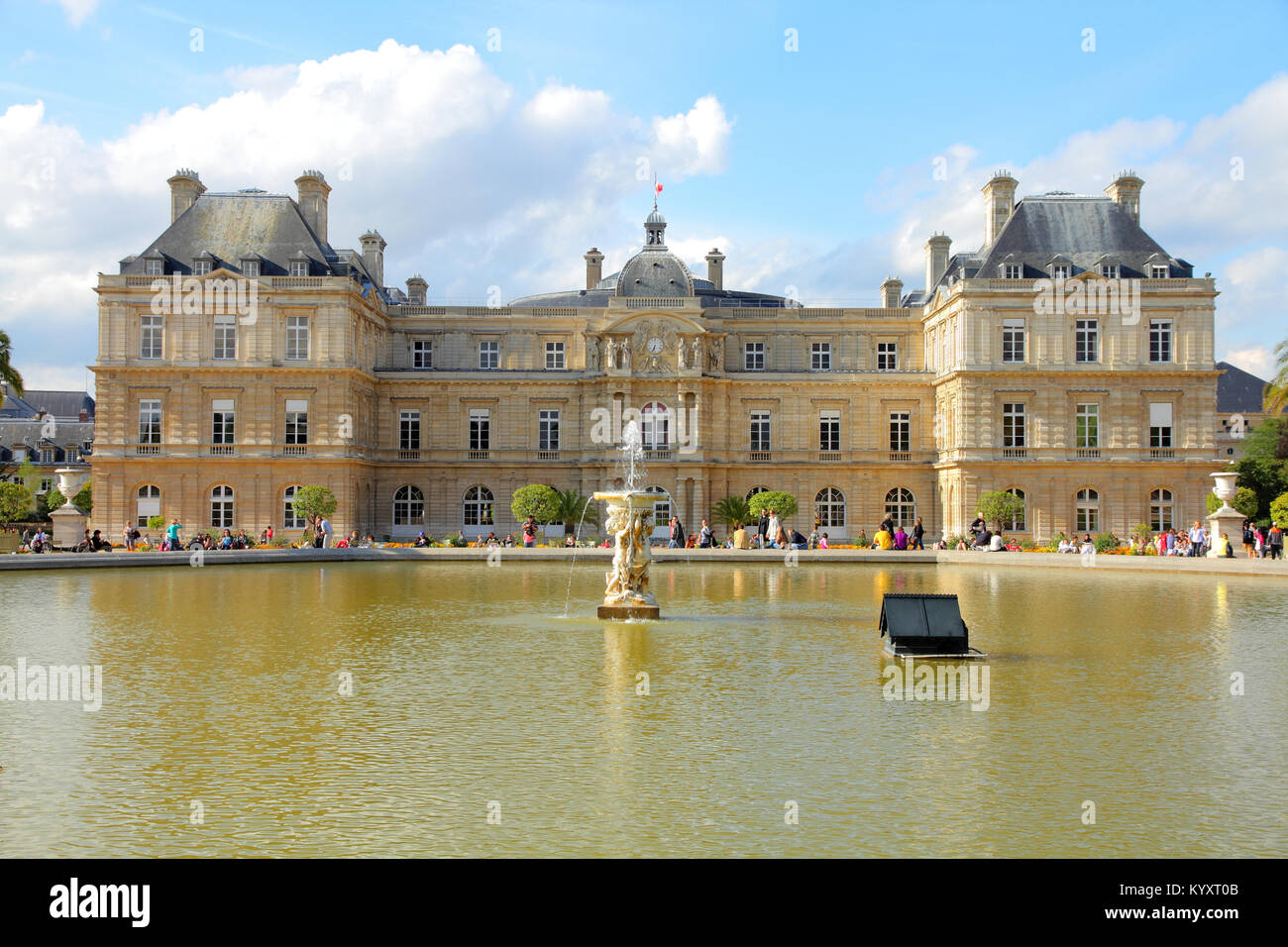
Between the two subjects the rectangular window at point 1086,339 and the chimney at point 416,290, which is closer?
the rectangular window at point 1086,339

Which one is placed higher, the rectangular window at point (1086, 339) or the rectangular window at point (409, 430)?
the rectangular window at point (1086, 339)

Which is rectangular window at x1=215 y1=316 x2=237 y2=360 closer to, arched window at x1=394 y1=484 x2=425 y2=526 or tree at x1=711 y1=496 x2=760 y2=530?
arched window at x1=394 y1=484 x2=425 y2=526

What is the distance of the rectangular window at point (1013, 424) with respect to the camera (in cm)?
5109

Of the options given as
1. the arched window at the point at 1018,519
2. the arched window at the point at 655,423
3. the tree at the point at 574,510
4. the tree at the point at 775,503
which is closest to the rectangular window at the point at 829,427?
the tree at the point at 775,503

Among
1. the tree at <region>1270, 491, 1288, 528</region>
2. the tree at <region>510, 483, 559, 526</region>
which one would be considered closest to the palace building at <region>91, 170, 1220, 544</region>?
the tree at <region>510, 483, 559, 526</region>

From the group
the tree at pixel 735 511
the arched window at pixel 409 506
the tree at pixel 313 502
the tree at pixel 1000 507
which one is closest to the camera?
the tree at pixel 313 502


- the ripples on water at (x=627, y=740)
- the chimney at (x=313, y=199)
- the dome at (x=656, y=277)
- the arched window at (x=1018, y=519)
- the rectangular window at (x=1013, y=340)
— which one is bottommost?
the ripples on water at (x=627, y=740)

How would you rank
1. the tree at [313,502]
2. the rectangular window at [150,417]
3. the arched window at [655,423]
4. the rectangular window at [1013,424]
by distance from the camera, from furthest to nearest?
the arched window at [655,423] < the rectangular window at [1013,424] < the rectangular window at [150,417] < the tree at [313,502]

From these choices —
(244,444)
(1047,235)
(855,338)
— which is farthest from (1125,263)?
(244,444)

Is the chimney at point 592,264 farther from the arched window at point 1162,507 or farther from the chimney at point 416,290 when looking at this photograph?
the arched window at point 1162,507

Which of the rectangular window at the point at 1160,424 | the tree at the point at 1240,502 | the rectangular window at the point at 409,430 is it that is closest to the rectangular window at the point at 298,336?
the rectangular window at the point at 409,430

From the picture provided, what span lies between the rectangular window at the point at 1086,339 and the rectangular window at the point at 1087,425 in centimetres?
229

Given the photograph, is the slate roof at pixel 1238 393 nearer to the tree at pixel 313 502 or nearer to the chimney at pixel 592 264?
the chimney at pixel 592 264
